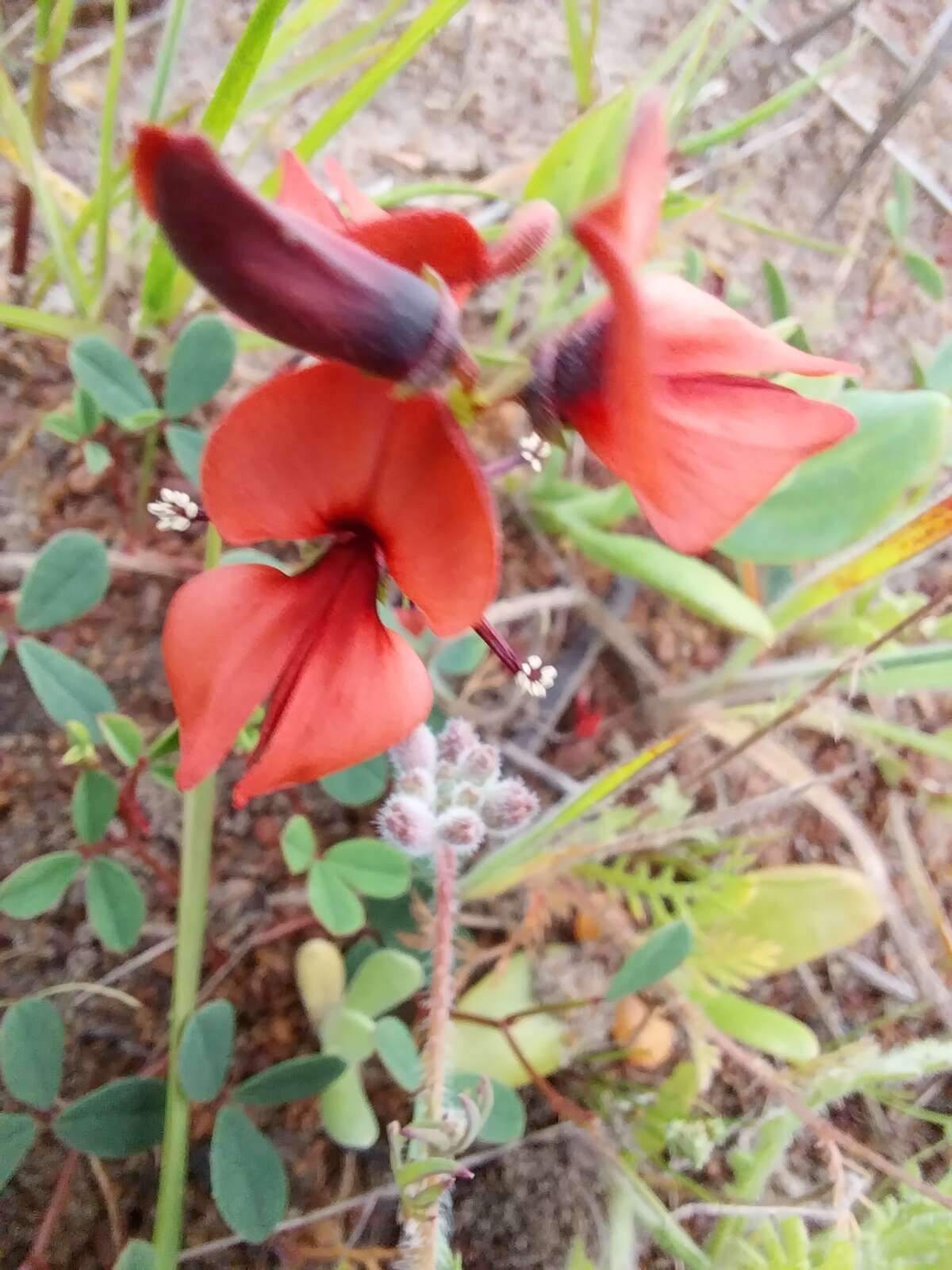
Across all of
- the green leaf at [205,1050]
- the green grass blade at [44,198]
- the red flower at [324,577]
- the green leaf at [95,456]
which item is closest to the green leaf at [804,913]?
the green leaf at [205,1050]

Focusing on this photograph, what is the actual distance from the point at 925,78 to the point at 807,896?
86 centimetres

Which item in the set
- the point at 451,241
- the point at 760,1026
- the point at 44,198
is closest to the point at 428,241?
the point at 451,241

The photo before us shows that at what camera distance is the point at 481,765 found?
2.46 ft

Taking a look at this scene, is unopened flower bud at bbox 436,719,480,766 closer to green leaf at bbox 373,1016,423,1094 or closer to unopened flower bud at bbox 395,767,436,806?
unopened flower bud at bbox 395,767,436,806

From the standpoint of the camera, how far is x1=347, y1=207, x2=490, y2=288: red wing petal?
15.1 inches

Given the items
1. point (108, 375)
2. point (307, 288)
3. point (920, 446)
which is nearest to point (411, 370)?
point (307, 288)

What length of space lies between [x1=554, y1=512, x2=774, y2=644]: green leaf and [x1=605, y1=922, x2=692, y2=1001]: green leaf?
0.27 meters

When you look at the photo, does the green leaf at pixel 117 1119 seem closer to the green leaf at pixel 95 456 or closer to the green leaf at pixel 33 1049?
the green leaf at pixel 33 1049

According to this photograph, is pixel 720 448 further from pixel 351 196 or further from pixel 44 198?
pixel 44 198

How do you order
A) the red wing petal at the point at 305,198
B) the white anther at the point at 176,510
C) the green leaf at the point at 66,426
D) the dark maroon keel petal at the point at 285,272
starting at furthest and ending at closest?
1. the green leaf at the point at 66,426
2. the white anther at the point at 176,510
3. the red wing petal at the point at 305,198
4. the dark maroon keel petal at the point at 285,272

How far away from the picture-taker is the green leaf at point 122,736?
2.32ft

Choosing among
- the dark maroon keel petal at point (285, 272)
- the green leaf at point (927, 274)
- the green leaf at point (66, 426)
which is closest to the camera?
the dark maroon keel petal at point (285, 272)

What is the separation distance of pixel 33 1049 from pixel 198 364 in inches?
20.5

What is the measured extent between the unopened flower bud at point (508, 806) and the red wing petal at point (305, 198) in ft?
1.35
